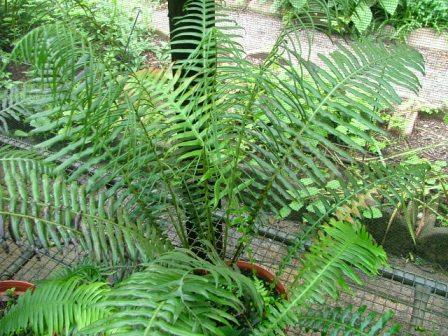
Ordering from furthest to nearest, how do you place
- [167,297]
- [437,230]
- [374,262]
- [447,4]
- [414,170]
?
1. [447,4]
2. [437,230]
3. [414,170]
4. [374,262]
5. [167,297]

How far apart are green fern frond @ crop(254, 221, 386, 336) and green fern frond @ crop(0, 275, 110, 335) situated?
410 millimetres

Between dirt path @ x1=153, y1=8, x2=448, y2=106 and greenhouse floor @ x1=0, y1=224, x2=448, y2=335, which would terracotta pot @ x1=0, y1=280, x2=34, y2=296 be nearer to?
greenhouse floor @ x1=0, y1=224, x2=448, y2=335

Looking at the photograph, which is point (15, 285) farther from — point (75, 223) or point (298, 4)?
point (298, 4)

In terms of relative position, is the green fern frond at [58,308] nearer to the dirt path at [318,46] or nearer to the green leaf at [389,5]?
the dirt path at [318,46]

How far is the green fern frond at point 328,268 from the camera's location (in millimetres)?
1125

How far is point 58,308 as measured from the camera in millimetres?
1200

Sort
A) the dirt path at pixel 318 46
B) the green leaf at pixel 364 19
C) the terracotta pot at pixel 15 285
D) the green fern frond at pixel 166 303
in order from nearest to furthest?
the green fern frond at pixel 166 303 < the terracotta pot at pixel 15 285 < the green leaf at pixel 364 19 < the dirt path at pixel 318 46

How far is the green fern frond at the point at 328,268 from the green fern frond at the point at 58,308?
0.41 metres

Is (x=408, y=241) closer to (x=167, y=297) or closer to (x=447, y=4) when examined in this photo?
(x=447, y=4)

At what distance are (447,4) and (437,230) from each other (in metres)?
0.97

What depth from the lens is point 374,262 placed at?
115 cm

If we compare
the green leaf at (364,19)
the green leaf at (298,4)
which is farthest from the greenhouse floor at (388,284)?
the green leaf at (364,19)

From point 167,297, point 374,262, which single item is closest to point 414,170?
point 374,262

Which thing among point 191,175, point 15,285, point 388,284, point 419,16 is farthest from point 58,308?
point 419,16
